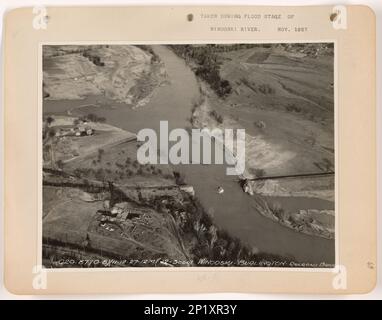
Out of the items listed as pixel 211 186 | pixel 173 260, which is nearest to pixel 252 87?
pixel 211 186

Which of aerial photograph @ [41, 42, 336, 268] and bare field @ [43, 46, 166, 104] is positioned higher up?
bare field @ [43, 46, 166, 104]

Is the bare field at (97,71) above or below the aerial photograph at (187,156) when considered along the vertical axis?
above

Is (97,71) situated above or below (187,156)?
above

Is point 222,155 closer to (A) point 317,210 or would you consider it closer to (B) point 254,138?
(B) point 254,138

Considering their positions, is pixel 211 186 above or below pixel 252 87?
below
